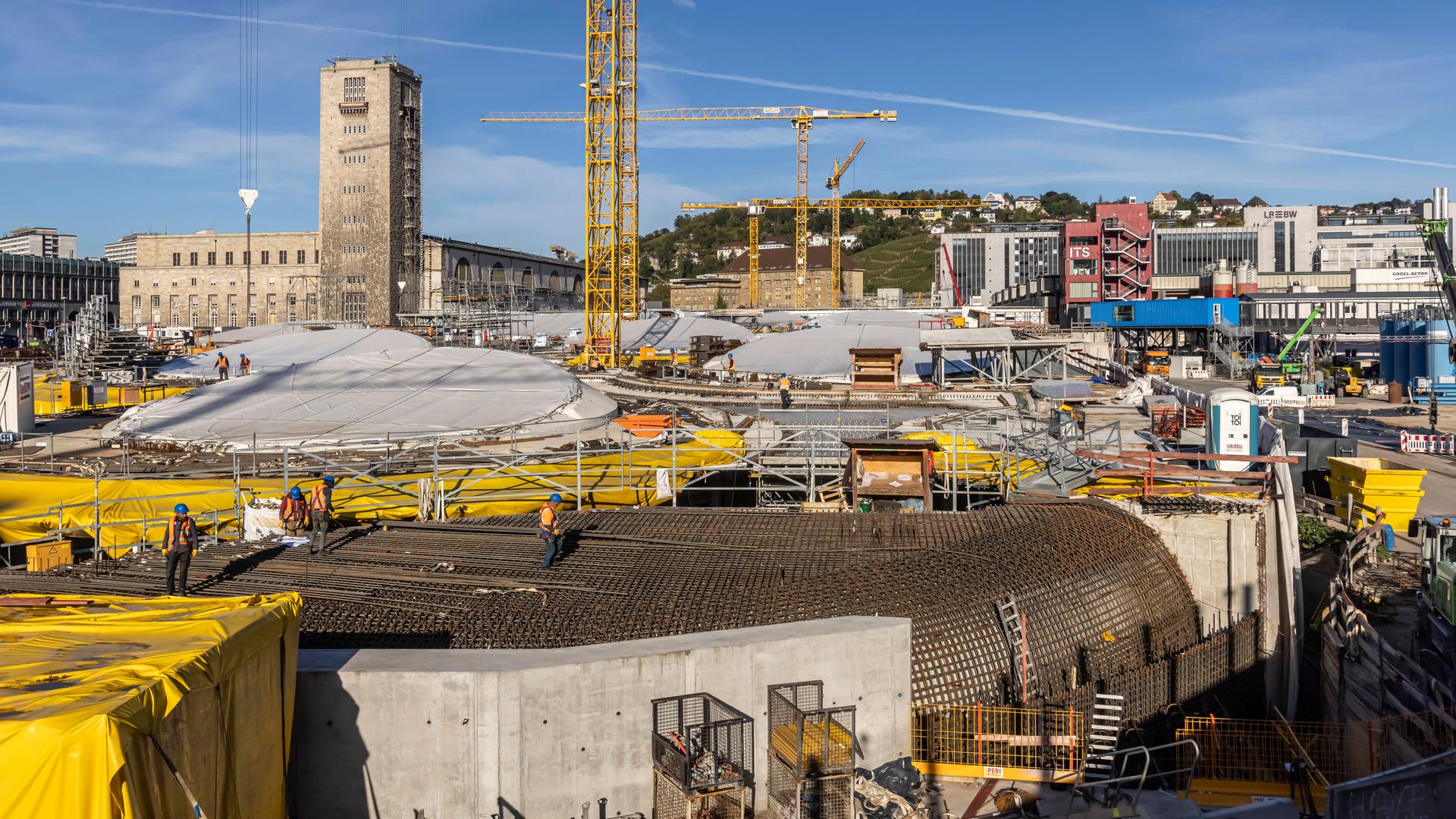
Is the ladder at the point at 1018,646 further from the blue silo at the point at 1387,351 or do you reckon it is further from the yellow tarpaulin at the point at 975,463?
the blue silo at the point at 1387,351

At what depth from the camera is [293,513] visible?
13859 millimetres

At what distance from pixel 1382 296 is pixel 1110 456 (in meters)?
63.2

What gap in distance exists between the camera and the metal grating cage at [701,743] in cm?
828

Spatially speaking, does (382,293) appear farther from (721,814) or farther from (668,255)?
(668,255)

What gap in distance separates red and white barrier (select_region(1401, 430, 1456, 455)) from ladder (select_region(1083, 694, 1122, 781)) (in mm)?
24351

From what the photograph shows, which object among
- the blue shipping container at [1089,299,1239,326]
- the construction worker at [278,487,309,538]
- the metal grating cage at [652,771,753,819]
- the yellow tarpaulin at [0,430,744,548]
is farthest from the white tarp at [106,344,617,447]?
the blue shipping container at [1089,299,1239,326]

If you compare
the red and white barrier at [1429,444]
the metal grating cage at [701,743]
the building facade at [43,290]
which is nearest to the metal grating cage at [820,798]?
the metal grating cage at [701,743]

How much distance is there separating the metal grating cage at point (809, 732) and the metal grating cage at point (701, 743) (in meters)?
0.28

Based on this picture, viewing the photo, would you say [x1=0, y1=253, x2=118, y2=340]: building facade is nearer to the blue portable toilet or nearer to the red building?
the red building

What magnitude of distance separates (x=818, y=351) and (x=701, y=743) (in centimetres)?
3980

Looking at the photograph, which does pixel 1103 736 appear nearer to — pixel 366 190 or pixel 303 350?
pixel 303 350

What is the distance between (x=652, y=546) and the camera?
1377cm

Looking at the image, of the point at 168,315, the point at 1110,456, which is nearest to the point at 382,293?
the point at 168,315

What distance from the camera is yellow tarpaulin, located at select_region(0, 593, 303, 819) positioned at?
5.49 meters
